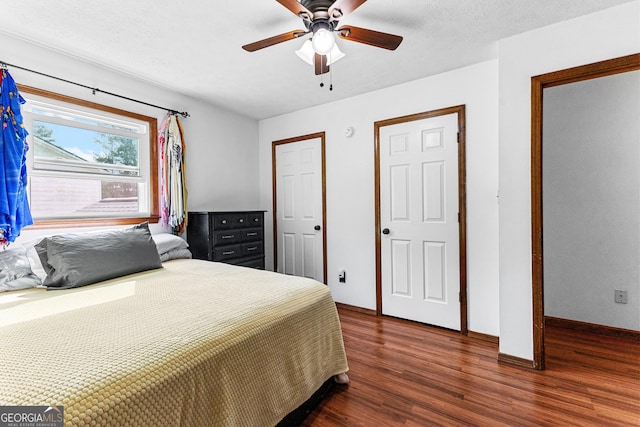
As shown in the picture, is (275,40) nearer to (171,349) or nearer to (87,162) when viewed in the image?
(171,349)

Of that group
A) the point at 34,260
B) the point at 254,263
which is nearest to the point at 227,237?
the point at 254,263

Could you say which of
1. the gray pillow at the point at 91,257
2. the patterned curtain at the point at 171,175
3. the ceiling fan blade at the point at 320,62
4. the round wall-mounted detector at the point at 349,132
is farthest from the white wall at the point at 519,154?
the patterned curtain at the point at 171,175

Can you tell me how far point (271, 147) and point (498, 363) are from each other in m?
3.39

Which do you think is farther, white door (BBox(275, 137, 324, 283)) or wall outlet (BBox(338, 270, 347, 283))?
white door (BBox(275, 137, 324, 283))

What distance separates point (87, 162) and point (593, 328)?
4774 millimetres

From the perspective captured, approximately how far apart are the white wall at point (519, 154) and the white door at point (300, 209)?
6.41 ft

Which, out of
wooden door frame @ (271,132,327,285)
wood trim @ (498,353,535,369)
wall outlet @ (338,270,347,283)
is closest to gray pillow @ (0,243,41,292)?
wooden door frame @ (271,132,327,285)

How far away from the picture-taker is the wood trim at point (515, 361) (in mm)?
2105

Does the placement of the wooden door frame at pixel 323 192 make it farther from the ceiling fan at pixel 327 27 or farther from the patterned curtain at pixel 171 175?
the ceiling fan at pixel 327 27

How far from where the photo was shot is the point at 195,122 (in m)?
3.33

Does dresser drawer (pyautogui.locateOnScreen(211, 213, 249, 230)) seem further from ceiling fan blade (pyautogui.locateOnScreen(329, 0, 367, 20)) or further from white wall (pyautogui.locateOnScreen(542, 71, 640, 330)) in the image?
white wall (pyautogui.locateOnScreen(542, 71, 640, 330))

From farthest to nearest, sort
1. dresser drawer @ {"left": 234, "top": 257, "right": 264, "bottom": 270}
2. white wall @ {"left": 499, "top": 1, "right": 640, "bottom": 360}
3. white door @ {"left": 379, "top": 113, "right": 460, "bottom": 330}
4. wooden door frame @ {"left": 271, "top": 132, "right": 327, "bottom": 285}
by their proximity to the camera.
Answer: wooden door frame @ {"left": 271, "top": 132, "right": 327, "bottom": 285} < dresser drawer @ {"left": 234, "top": 257, "right": 264, "bottom": 270} < white door @ {"left": 379, "top": 113, "right": 460, "bottom": 330} < white wall @ {"left": 499, "top": 1, "right": 640, "bottom": 360}

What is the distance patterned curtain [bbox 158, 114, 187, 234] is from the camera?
2.94 metres

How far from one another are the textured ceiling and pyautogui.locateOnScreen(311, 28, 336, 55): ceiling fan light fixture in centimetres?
44
